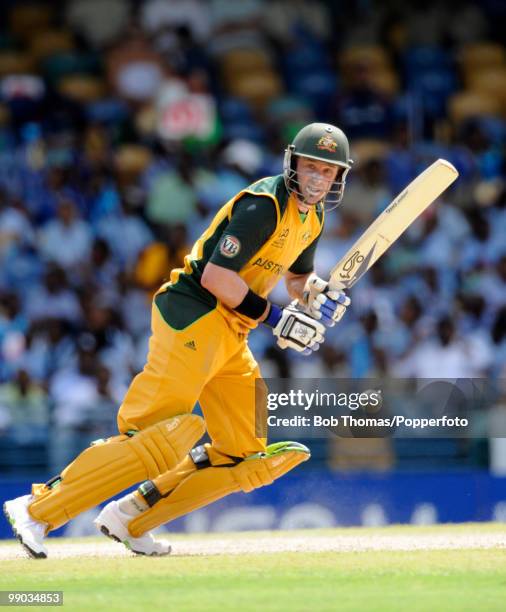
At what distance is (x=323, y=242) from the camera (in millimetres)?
12055

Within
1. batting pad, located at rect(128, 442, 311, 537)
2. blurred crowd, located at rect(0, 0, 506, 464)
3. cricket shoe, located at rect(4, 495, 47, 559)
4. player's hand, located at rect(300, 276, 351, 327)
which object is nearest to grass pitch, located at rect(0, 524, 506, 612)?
cricket shoe, located at rect(4, 495, 47, 559)

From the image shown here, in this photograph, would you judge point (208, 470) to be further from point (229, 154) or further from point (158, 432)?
point (229, 154)

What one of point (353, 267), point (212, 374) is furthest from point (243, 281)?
point (353, 267)

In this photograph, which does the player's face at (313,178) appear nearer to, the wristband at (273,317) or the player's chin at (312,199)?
the player's chin at (312,199)

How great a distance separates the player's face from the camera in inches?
268

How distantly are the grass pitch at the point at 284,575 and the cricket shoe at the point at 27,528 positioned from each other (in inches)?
2.6

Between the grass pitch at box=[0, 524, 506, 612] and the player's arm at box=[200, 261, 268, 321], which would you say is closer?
the grass pitch at box=[0, 524, 506, 612]

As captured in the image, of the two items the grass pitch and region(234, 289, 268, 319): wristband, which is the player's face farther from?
the grass pitch

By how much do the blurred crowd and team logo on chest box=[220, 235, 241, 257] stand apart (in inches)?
133

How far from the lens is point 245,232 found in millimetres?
6539

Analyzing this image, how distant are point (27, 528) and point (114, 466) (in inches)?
19.3

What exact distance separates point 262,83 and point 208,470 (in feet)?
24.9

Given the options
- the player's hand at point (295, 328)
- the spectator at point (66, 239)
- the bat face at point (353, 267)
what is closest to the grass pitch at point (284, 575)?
the player's hand at point (295, 328)

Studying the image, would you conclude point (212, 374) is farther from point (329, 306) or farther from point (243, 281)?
point (329, 306)
